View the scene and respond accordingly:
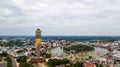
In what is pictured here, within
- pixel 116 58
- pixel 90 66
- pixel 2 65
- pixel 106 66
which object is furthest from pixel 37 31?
pixel 116 58

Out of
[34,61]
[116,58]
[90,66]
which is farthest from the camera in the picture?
[116,58]

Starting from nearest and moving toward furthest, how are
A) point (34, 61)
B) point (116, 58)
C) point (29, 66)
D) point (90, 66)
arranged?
point (29, 66)
point (90, 66)
point (34, 61)
point (116, 58)

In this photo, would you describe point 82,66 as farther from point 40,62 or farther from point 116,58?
point 116,58

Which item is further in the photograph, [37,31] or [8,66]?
[37,31]

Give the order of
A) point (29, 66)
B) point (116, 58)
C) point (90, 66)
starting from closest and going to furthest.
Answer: point (29, 66) < point (90, 66) < point (116, 58)

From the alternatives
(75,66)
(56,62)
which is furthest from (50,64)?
(75,66)

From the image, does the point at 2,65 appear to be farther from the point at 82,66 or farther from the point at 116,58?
the point at 116,58

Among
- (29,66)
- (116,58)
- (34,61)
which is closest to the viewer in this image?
(29,66)

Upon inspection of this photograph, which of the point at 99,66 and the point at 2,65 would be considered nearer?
the point at 2,65

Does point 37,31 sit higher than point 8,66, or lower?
higher
